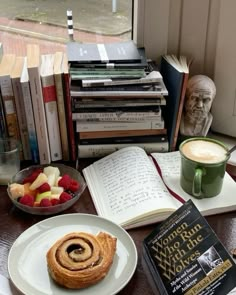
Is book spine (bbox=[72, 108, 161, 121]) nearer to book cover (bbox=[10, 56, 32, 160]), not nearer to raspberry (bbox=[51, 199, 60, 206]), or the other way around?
book cover (bbox=[10, 56, 32, 160])

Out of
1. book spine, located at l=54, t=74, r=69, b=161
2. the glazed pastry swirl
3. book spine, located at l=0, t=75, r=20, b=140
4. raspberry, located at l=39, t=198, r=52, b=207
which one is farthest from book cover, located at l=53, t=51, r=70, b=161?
the glazed pastry swirl

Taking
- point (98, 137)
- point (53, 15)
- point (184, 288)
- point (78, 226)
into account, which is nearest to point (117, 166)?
point (98, 137)

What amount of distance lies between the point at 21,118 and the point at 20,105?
0.10 feet

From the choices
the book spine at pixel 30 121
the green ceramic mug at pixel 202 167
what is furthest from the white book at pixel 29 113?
the green ceramic mug at pixel 202 167

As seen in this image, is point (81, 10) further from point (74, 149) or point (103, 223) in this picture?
point (103, 223)

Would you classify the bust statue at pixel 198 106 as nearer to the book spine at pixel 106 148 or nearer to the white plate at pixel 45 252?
the book spine at pixel 106 148

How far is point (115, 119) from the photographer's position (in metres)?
1.02

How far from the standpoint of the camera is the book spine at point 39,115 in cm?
93

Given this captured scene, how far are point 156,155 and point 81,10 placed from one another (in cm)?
46

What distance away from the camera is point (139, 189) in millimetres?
894

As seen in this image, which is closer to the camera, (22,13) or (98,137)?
(98,137)

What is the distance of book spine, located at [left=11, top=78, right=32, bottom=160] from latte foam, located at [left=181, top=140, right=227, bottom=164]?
362mm

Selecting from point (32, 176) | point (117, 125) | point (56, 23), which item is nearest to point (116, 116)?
point (117, 125)

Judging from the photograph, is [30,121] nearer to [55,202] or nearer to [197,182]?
[55,202]
